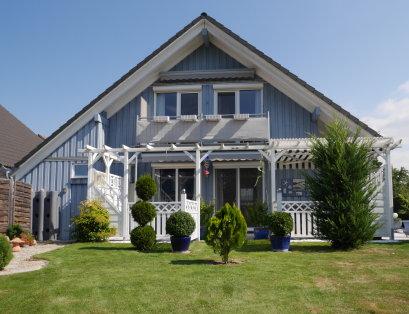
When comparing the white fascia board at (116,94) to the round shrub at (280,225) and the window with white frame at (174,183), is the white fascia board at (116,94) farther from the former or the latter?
the round shrub at (280,225)

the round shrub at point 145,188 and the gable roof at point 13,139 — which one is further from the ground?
the gable roof at point 13,139

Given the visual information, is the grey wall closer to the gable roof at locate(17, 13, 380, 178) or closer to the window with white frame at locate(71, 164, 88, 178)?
the window with white frame at locate(71, 164, 88, 178)

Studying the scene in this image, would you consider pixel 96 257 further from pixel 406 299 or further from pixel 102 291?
pixel 406 299

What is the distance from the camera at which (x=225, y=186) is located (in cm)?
2177

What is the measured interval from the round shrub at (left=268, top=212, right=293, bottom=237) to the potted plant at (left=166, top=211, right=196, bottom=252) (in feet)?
8.13

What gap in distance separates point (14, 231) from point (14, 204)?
3.60 ft

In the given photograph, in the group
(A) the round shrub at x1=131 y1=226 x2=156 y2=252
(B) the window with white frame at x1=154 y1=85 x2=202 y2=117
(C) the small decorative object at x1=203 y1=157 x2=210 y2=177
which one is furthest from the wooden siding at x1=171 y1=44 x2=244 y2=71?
(A) the round shrub at x1=131 y1=226 x2=156 y2=252

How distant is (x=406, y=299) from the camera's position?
8.49m

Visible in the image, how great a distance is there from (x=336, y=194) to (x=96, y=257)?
7386 millimetres

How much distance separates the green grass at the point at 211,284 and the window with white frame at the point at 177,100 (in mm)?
10358

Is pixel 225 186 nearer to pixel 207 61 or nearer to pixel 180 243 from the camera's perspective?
pixel 207 61

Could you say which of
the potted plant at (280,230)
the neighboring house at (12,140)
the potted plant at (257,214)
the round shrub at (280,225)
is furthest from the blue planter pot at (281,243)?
the neighboring house at (12,140)

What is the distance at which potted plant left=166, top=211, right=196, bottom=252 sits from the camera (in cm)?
1371

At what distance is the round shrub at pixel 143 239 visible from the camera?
14.5 m
